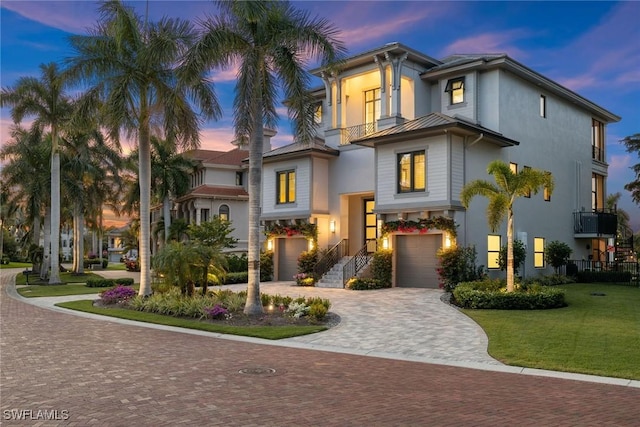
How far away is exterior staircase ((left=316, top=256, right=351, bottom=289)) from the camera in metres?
25.4

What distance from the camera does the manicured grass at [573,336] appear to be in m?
9.78

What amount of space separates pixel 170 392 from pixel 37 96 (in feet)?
94.3

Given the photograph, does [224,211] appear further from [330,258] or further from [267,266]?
[330,258]

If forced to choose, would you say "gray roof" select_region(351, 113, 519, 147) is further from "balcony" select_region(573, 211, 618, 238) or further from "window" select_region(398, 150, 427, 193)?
"balcony" select_region(573, 211, 618, 238)

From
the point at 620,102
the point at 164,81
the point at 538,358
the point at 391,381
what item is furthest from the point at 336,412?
the point at 620,102

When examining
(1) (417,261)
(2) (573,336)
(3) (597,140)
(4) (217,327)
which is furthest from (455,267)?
(3) (597,140)

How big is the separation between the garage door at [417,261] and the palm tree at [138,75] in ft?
35.9

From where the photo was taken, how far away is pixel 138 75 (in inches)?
Answer: 782

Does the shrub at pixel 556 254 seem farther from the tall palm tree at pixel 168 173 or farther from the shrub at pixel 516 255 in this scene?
the tall palm tree at pixel 168 173

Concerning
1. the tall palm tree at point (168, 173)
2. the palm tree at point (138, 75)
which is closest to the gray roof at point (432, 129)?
the palm tree at point (138, 75)

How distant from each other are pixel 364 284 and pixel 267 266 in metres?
8.57

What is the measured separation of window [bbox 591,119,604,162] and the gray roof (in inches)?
505

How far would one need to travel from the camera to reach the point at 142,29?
20.2m

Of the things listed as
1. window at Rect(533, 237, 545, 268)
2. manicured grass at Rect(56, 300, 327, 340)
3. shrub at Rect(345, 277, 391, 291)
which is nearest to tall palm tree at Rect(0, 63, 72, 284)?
manicured grass at Rect(56, 300, 327, 340)
